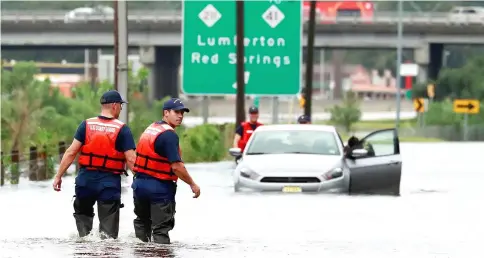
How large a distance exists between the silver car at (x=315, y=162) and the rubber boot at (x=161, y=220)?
8.85 meters

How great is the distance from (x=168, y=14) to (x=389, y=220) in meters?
85.4

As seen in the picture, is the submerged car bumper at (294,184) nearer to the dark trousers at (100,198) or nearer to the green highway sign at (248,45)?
the dark trousers at (100,198)

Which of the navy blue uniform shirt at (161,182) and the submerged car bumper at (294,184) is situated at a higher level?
the navy blue uniform shirt at (161,182)

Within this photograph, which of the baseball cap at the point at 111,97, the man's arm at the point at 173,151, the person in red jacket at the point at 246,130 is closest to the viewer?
the man's arm at the point at 173,151

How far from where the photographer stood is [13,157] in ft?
99.5

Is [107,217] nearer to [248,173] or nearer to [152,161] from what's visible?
[152,161]

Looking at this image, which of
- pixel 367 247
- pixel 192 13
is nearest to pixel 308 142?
pixel 367 247

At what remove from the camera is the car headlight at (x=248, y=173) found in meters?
23.3

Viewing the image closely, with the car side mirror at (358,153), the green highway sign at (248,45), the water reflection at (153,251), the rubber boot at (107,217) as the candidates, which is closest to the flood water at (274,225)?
the water reflection at (153,251)

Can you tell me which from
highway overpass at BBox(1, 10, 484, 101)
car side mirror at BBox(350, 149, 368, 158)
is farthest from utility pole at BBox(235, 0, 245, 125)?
highway overpass at BBox(1, 10, 484, 101)

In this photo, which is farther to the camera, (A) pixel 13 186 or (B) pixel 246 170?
(A) pixel 13 186

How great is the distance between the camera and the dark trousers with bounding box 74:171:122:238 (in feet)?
47.0

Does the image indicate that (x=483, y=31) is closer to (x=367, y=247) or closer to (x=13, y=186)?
(x=13, y=186)

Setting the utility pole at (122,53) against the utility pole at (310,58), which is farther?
the utility pole at (310,58)
